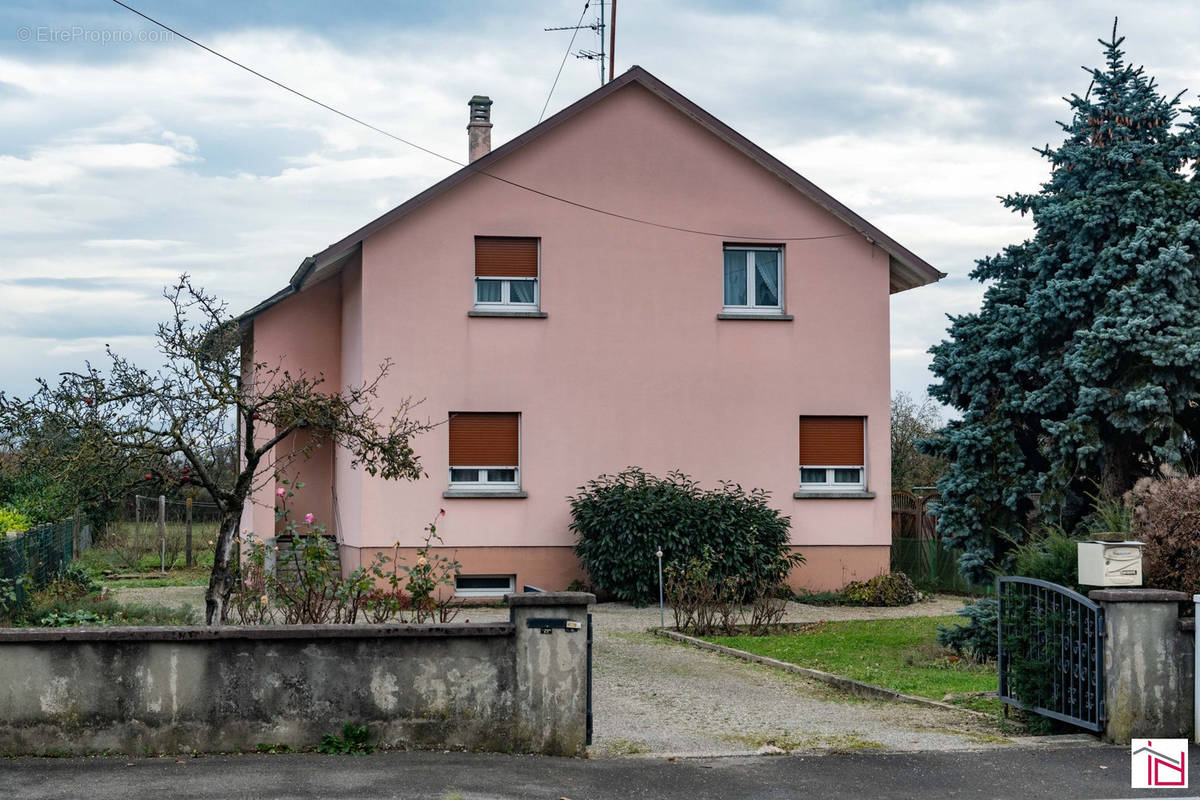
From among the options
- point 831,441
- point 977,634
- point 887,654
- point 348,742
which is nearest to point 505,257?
point 831,441

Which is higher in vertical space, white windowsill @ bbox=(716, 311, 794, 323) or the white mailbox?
white windowsill @ bbox=(716, 311, 794, 323)

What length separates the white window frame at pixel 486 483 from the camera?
21500mm

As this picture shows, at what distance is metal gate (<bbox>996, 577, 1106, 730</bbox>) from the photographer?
9836 millimetres

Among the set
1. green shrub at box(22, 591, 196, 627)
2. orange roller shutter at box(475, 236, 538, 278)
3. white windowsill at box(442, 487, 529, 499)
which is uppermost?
orange roller shutter at box(475, 236, 538, 278)

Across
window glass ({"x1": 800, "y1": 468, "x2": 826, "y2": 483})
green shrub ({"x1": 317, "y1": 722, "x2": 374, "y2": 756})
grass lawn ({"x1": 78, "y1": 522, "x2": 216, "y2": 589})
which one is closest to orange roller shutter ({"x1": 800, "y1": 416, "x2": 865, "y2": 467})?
window glass ({"x1": 800, "y1": 468, "x2": 826, "y2": 483})

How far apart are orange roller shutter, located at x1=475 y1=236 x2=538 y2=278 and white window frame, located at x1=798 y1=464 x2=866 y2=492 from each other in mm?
5694

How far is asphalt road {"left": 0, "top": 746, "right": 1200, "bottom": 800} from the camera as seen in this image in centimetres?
793

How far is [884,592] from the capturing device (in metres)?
21.5

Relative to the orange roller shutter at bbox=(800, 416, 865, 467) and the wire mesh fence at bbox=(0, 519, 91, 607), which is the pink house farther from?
the wire mesh fence at bbox=(0, 519, 91, 607)

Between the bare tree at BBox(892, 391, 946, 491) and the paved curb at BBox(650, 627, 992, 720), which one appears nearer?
the paved curb at BBox(650, 627, 992, 720)

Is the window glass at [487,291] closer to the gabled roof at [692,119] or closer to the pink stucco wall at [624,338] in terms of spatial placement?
the pink stucco wall at [624,338]

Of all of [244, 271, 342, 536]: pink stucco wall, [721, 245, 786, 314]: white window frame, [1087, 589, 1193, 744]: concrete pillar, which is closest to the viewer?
[1087, 589, 1193, 744]: concrete pillar
